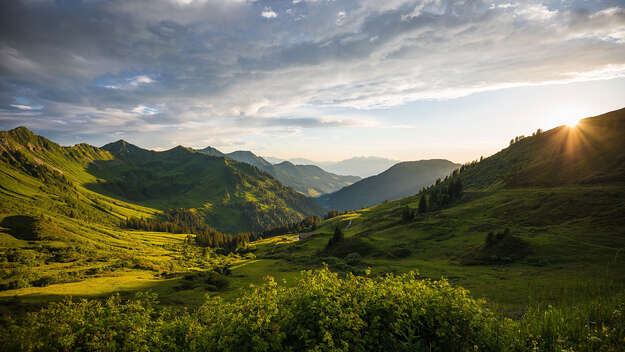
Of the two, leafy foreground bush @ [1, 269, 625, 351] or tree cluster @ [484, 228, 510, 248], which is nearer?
leafy foreground bush @ [1, 269, 625, 351]

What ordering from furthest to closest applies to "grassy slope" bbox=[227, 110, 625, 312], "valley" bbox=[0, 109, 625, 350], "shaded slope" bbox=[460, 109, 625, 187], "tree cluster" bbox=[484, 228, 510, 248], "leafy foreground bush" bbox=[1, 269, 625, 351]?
"shaded slope" bbox=[460, 109, 625, 187] → "tree cluster" bbox=[484, 228, 510, 248] → "grassy slope" bbox=[227, 110, 625, 312] → "valley" bbox=[0, 109, 625, 350] → "leafy foreground bush" bbox=[1, 269, 625, 351]

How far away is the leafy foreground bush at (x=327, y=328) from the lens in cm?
859

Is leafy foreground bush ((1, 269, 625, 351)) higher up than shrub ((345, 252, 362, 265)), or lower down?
higher up

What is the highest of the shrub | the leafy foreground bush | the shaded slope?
the shaded slope

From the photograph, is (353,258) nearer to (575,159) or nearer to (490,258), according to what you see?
(490,258)

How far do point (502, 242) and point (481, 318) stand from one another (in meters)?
56.4

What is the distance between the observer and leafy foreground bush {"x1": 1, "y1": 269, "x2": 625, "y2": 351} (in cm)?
859

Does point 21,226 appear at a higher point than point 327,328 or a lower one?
lower

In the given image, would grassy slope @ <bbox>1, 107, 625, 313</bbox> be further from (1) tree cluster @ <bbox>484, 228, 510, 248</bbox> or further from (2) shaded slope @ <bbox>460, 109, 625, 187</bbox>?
(1) tree cluster @ <bbox>484, 228, 510, 248</bbox>

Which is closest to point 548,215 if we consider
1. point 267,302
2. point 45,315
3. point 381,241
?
point 381,241

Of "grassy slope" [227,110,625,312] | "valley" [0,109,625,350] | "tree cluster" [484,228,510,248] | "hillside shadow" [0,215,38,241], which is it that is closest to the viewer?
"valley" [0,109,625,350]

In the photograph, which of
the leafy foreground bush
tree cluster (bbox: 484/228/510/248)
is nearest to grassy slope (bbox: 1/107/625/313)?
tree cluster (bbox: 484/228/510/248)

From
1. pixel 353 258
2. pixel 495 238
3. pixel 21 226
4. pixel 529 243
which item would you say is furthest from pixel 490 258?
pixel 21 226

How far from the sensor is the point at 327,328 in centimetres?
895
